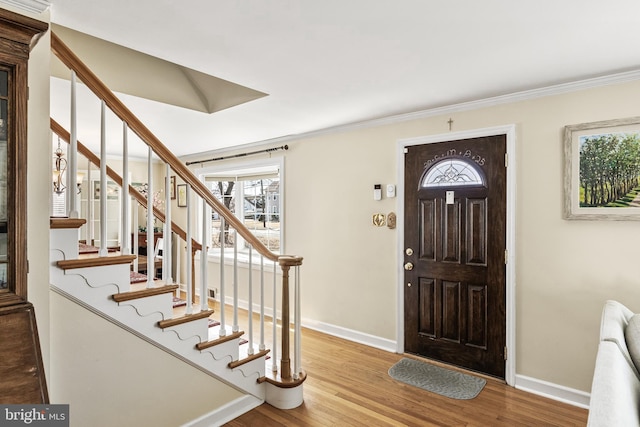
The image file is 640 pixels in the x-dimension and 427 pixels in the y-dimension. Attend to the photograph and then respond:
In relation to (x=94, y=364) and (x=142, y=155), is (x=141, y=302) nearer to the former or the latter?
(x=94, y=364)

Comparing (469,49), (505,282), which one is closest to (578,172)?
(505,282)

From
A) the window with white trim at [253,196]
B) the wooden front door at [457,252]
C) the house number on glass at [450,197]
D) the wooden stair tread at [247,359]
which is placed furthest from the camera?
the window with white trim at [253,196]

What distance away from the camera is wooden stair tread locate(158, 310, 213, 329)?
6.71ft

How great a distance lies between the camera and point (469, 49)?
207 centimetres

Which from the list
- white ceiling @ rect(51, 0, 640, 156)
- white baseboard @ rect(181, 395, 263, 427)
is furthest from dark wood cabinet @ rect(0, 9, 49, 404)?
white baseboard @ rect(181, 395, 263, 427)

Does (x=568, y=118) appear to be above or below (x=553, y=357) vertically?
above

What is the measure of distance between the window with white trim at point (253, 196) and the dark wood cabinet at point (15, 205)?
3.24 meters

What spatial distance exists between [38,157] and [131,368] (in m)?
1.18

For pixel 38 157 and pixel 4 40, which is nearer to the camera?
pixel 4 40

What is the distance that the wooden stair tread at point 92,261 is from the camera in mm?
1685

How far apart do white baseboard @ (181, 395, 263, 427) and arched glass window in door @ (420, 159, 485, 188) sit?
2.33 meters

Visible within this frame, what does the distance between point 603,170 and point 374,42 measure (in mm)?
1882

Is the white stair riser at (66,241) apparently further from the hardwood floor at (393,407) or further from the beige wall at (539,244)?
the beige wall at (539,244)

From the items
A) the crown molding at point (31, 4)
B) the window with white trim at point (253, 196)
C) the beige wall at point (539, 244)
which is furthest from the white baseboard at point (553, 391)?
the crown molding at point (31, 4)
